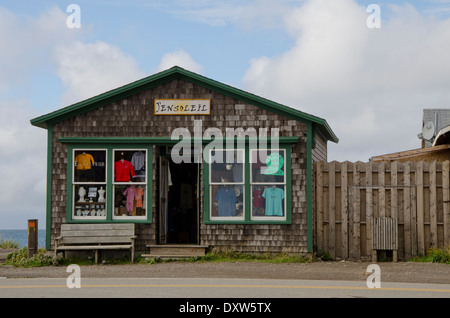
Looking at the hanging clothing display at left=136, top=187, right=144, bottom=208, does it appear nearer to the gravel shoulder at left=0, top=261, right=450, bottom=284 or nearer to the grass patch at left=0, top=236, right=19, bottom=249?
the gravel shoulder at left=0, top=261, right=450, bottom=284

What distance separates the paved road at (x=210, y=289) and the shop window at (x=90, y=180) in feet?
17.1

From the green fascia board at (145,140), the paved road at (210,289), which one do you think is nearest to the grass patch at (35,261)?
the green fascia board at (145,140)

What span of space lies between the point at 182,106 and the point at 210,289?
7776mm

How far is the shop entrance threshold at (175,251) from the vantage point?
57.8 feet

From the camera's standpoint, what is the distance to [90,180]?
59.9ft

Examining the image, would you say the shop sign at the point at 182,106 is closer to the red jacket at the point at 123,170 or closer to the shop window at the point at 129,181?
the shop window at the point at 129,181

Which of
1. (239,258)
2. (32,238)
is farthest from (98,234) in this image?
(239,258)

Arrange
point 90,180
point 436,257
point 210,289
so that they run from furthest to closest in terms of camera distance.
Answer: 1. point 90,180
2. point 436,257
3. point 210,289

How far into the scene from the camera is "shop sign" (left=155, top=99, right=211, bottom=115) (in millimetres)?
18031

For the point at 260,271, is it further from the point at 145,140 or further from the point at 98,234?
the point at 145,140

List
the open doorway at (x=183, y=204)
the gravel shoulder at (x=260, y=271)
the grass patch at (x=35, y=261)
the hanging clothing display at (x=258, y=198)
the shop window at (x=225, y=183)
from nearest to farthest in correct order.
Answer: the gravel shoulder at (x=260, y=271) → the grass patch at (x=35, y=261) → the hanging clothing display at (x=258, y=198) → the shop window at (x=225, y=183) → the open doorway at (x=183, y=204)

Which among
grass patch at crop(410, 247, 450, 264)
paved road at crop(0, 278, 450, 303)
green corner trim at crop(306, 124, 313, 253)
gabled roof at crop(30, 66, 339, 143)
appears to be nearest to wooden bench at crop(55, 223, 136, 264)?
gabled roof at crop(30, 66, 339, 143)

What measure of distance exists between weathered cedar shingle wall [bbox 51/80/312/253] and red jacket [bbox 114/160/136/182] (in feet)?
2.33

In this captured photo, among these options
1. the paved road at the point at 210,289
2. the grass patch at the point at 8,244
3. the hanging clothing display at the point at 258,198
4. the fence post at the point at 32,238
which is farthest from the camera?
the grass patch at the point at 8,244
